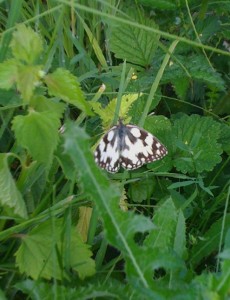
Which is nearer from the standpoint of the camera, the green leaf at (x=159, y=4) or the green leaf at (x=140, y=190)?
the green leaf at (x=140, y=190)

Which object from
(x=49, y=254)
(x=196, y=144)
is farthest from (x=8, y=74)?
(x=196, y=144)

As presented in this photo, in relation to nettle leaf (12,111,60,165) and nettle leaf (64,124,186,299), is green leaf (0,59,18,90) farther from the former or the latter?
nettle leaf (64,124,186,299)

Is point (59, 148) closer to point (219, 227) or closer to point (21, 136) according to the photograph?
point (21, 136)

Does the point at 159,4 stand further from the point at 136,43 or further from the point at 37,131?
the point at 37,131

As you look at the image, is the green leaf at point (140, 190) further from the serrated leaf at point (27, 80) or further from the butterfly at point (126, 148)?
the serrated leaf at point (27, 80)

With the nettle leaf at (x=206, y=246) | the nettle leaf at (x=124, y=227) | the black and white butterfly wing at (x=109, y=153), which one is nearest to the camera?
the nettle leaf at (x=124, y=227)

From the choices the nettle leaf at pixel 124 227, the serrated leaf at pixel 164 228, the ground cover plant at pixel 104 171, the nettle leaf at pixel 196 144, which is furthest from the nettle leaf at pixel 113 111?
the nettle leaf at pixel 124 227

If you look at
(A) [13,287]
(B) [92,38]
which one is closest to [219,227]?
(A) [13,287]
